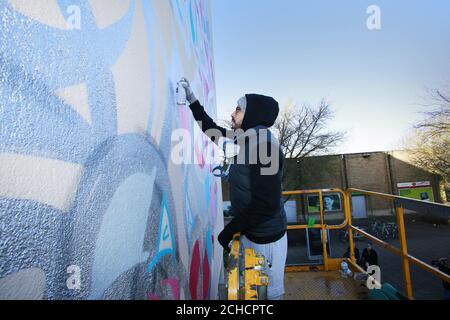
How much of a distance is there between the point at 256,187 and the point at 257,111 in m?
0.55

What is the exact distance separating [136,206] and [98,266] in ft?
0.99

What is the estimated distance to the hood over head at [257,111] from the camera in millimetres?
1840

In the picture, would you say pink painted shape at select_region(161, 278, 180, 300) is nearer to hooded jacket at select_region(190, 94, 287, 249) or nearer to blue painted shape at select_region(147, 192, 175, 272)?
blue painted shape at select_region(147, 192, 175, 272)

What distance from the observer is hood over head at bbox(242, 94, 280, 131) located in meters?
1.84

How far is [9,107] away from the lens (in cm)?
52

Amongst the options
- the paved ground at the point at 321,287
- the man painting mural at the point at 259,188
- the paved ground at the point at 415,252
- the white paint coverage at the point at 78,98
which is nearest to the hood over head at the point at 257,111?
the man painting mural at the point at 259,188

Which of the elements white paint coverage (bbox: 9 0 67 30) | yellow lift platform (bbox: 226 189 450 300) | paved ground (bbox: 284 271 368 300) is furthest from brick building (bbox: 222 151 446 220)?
white paint coverage (bbox: 9 0 67 30)

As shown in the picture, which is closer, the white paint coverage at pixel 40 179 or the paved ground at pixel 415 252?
the white paint coverage at pixel 40 179

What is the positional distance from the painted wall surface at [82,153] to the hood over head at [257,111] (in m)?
0.67

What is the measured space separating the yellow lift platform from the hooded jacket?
14 centimetres

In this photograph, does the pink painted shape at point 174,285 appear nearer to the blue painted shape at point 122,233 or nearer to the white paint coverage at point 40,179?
the blue painted shape at point 122,233

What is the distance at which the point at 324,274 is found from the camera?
3.80m

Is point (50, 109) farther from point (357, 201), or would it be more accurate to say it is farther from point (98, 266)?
point (357, 201)
